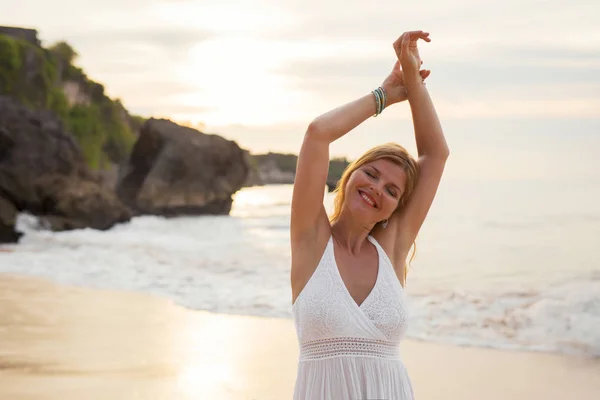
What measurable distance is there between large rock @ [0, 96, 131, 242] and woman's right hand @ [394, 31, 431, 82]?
56.1ft

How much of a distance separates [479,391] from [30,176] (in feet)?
58.1

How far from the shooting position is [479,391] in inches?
216

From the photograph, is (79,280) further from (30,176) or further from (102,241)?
(30,176)

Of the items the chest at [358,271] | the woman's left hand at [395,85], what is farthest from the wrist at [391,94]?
the chest at [358,271]

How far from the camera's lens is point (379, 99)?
3051mm

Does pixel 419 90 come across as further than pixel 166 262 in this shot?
No

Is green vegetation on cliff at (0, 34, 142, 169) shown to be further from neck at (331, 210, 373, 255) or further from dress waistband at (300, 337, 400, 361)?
dress waistband at (300, 337, 400, 361)

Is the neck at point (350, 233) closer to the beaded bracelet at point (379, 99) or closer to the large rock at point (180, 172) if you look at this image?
the beaded bracelet at point (379, 99)

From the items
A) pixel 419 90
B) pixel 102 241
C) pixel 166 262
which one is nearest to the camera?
pixel 419 90

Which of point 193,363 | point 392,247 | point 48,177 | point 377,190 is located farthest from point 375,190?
point 48,177

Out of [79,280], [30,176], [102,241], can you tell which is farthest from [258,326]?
[30,176]

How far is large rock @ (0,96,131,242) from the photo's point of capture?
66.7 ft

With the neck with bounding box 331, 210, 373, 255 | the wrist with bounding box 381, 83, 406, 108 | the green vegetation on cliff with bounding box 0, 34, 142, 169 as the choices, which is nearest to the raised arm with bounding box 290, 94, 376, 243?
the neck with bounding box 331, 210, 373, 255

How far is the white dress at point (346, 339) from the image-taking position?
274cm
